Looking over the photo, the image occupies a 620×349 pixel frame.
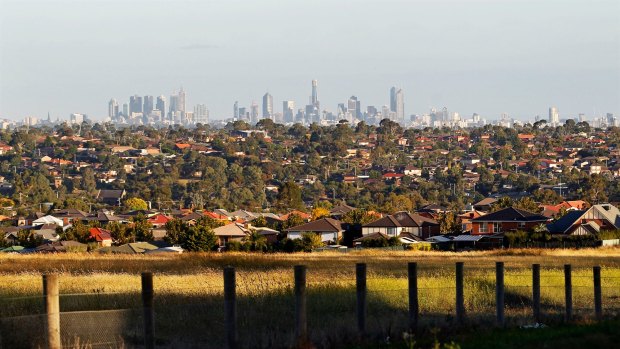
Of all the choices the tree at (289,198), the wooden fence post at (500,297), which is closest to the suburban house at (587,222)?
the tree at (289,198)

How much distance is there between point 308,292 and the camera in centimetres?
2094

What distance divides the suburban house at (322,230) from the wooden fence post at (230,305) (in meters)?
69.5

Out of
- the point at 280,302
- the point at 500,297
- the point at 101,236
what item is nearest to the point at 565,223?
the point at 101,236

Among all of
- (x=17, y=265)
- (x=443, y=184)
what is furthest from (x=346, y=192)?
(x=17, y=265)

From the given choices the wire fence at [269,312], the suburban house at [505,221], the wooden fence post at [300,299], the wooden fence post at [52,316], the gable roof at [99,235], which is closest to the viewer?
the wooden fence post at [52,316]

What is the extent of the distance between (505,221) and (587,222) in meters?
8.98

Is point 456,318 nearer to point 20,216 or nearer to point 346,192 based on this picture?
point 20,216

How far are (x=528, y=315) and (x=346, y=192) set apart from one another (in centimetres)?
14235

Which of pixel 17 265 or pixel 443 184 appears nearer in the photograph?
pixel 17 265

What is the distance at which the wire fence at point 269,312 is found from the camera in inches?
568

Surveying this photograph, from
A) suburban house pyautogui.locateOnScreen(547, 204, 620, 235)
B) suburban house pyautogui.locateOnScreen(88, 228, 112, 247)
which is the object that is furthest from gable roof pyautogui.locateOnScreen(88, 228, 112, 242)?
suburban house pyautogui.locateOnScreen(547, 204, 620, 235)

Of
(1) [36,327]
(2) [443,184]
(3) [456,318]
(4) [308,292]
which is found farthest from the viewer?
(2) [443,184]

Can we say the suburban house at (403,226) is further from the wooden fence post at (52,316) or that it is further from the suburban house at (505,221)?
the wooden fence post at (52,316)

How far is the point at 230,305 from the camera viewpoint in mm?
13391
